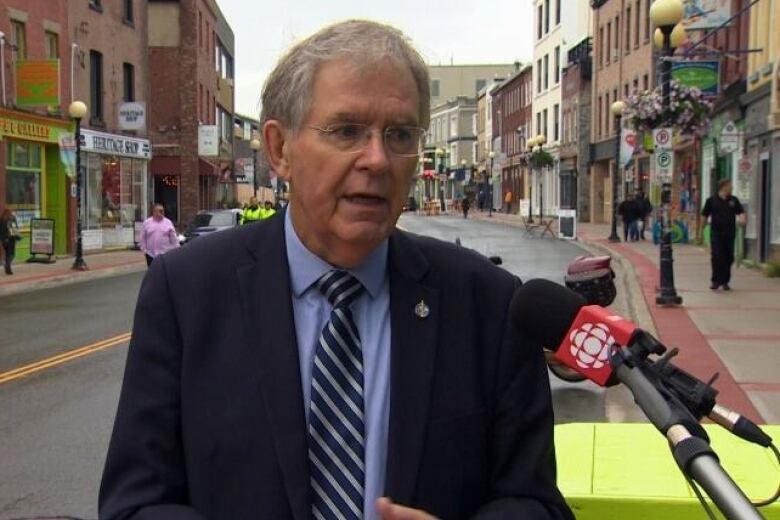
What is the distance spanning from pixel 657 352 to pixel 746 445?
61.6 inches

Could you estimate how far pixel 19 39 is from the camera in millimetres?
26188

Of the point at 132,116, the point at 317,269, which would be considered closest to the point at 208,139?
the point at 132,116

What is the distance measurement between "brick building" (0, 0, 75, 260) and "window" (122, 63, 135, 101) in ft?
19.1

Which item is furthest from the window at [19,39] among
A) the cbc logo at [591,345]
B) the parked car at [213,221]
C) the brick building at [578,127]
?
the brick building at [578,127]

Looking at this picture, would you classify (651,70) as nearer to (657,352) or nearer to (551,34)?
(551,34)

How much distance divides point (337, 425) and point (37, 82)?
2549 centimetres

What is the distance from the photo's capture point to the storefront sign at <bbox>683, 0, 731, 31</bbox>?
23031 millimetres

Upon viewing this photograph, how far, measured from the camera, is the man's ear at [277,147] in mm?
2150

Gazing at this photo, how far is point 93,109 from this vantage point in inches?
1252

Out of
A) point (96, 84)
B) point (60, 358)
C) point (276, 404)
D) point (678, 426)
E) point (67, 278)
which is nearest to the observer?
point (678, 426)

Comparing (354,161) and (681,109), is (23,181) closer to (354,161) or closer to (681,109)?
(681,109)

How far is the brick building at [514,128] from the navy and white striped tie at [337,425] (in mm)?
66849

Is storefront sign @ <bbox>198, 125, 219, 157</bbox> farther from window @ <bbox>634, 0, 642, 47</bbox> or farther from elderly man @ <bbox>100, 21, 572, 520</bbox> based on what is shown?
elderly man @ <bbox>100, 21, 572, 520</bbox>

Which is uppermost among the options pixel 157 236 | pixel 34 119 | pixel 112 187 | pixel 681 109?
pixel 34 119
